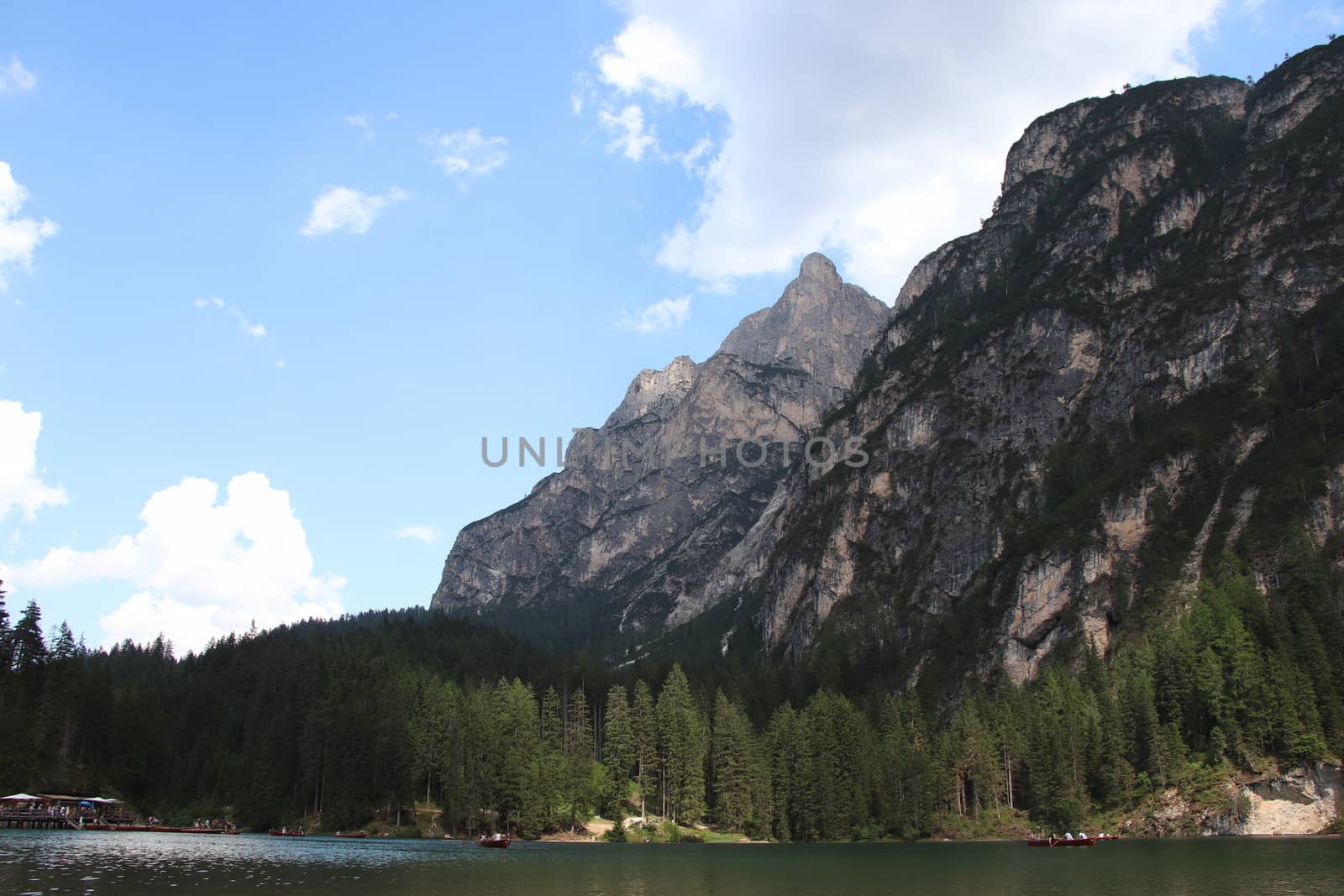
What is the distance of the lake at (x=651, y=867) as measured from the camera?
6473 cm

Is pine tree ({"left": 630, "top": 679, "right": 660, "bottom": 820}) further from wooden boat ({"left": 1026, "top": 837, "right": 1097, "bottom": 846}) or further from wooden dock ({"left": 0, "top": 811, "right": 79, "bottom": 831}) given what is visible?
wooden dock ({"left": 0, "top": 811, "right": 79, "bottom": 831})

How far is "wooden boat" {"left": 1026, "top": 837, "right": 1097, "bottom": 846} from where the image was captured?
363 feet

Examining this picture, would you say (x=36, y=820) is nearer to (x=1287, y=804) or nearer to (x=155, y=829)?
(x=155, y=829)

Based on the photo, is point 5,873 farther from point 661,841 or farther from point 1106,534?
point 1106,534

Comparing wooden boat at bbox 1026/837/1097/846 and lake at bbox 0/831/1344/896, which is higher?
lake at bbox 0/831/1344/896

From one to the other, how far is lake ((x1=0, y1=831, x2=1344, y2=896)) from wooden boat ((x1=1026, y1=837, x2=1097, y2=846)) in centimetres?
260

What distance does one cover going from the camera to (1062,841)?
113438mm

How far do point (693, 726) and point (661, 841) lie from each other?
1853cm

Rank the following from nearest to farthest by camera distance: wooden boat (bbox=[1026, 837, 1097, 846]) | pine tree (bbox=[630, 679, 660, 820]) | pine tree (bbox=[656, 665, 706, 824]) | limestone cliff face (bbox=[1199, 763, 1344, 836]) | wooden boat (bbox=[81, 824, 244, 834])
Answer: wooden boat (bbox=[1026, 837, 1097, 846]) → limestone cliff face (bbox=[1199, 763, 1344, 836]) → wooden boat (bbox=[81, 824, 244, 834]) → pine tree (bbox=[656, 665, 706, 824]) → pine tree (bbox=[630, 679, 660, 820])

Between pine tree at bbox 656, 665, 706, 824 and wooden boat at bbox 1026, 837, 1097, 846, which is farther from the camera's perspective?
pine tree at bbox 656, 665, 706, 824

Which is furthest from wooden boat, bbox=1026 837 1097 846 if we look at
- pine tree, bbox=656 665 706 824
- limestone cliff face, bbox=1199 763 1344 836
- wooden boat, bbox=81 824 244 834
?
wooden boat, bbox=81 824 244 834

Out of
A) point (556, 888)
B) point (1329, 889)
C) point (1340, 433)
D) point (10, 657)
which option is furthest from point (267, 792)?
point (1340, 433)

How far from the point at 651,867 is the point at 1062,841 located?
54.3 m

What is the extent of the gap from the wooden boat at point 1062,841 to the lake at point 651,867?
8.52 ft
